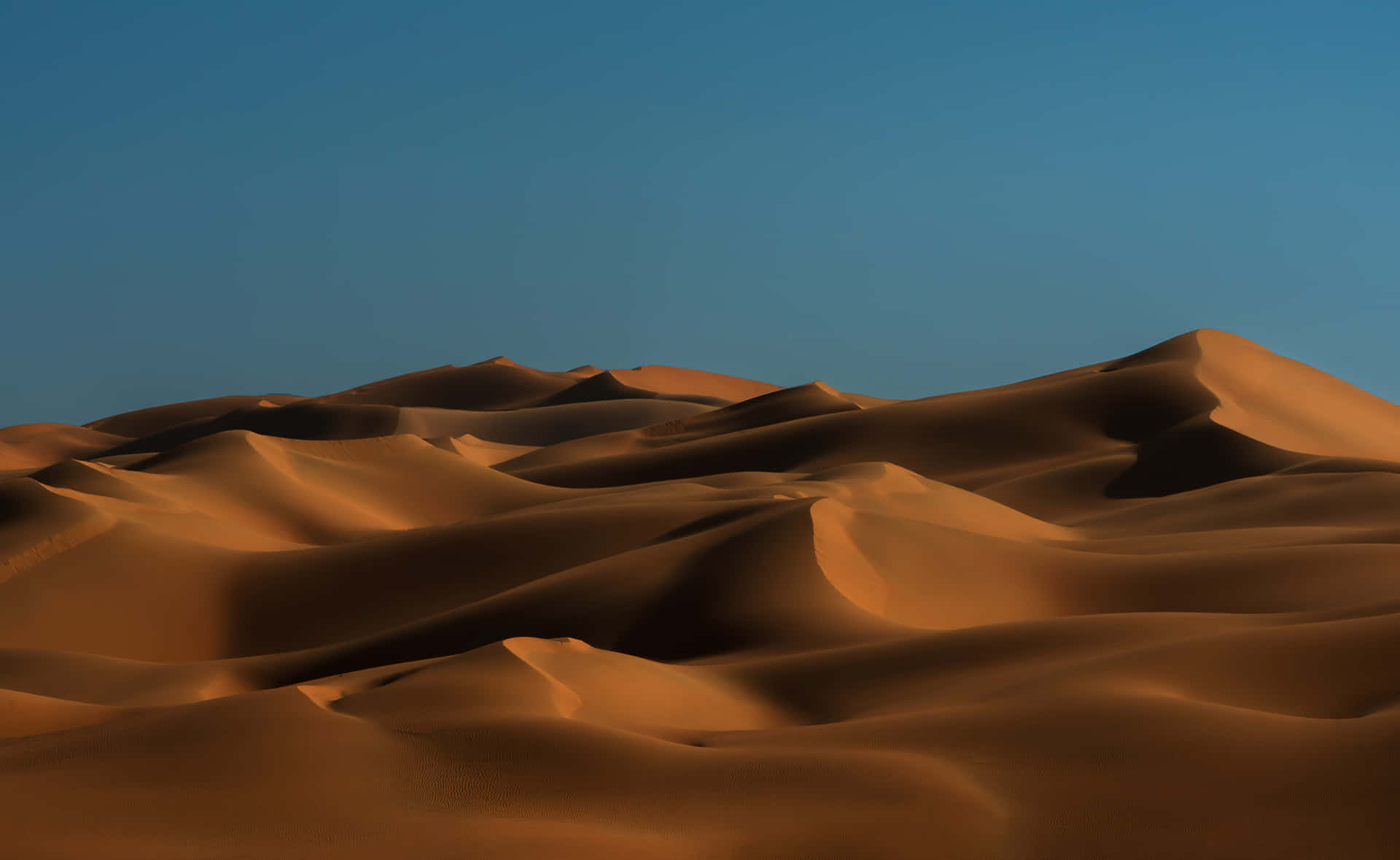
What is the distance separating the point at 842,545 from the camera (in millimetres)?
16141

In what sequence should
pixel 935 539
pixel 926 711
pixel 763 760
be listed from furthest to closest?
pixel 935 539 < pixel 926 711 < pixel 763 760

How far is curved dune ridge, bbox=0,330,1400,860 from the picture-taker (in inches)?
263

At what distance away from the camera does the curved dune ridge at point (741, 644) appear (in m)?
6.69

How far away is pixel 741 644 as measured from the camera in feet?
45.0

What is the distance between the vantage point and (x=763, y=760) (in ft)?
24.2

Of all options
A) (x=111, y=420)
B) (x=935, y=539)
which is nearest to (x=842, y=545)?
(x=935, y=539)

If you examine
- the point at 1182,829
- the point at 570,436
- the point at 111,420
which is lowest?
the point at 1182,829

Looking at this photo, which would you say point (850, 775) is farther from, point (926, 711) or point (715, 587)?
point (715, 587)

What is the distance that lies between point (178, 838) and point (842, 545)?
416 inches

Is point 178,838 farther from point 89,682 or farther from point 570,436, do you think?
point 570,436

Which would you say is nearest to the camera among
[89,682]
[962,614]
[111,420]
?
[89,682]

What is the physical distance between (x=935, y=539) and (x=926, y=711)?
849 cm

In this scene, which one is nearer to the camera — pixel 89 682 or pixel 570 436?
pixel 89 682

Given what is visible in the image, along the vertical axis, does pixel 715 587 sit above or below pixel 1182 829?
above
